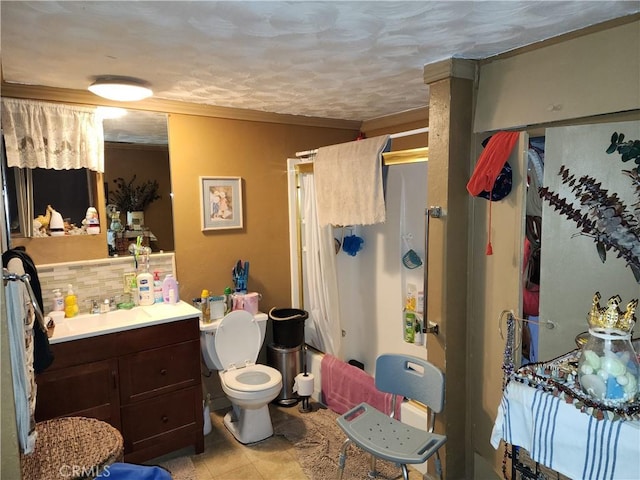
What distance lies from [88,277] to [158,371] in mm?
748

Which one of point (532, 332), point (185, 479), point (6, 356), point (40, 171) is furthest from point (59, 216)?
point (532, 332)

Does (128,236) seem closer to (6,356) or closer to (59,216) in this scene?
(59,216)

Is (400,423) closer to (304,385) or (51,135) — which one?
(304,385)

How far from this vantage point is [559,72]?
1.79m

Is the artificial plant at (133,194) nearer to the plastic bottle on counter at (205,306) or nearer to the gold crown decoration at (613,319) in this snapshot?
the plastic bottle on counter at (205,306)

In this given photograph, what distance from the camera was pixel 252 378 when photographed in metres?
2.87

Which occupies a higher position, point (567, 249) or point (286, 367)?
point (567, 249)

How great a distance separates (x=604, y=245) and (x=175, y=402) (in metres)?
2.38

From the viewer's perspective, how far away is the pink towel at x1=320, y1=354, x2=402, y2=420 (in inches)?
111

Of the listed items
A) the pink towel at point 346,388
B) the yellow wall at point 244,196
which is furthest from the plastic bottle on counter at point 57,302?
the pink towel at point 346,388

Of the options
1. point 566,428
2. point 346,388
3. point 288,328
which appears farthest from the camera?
point 288,328

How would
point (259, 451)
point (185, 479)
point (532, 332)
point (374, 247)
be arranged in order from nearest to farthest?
point (532, 332)
point (185, 479)
point (259, 451)
point (374, 247)

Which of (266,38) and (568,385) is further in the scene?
(266,38)

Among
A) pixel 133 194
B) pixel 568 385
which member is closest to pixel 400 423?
pixel 568 385
